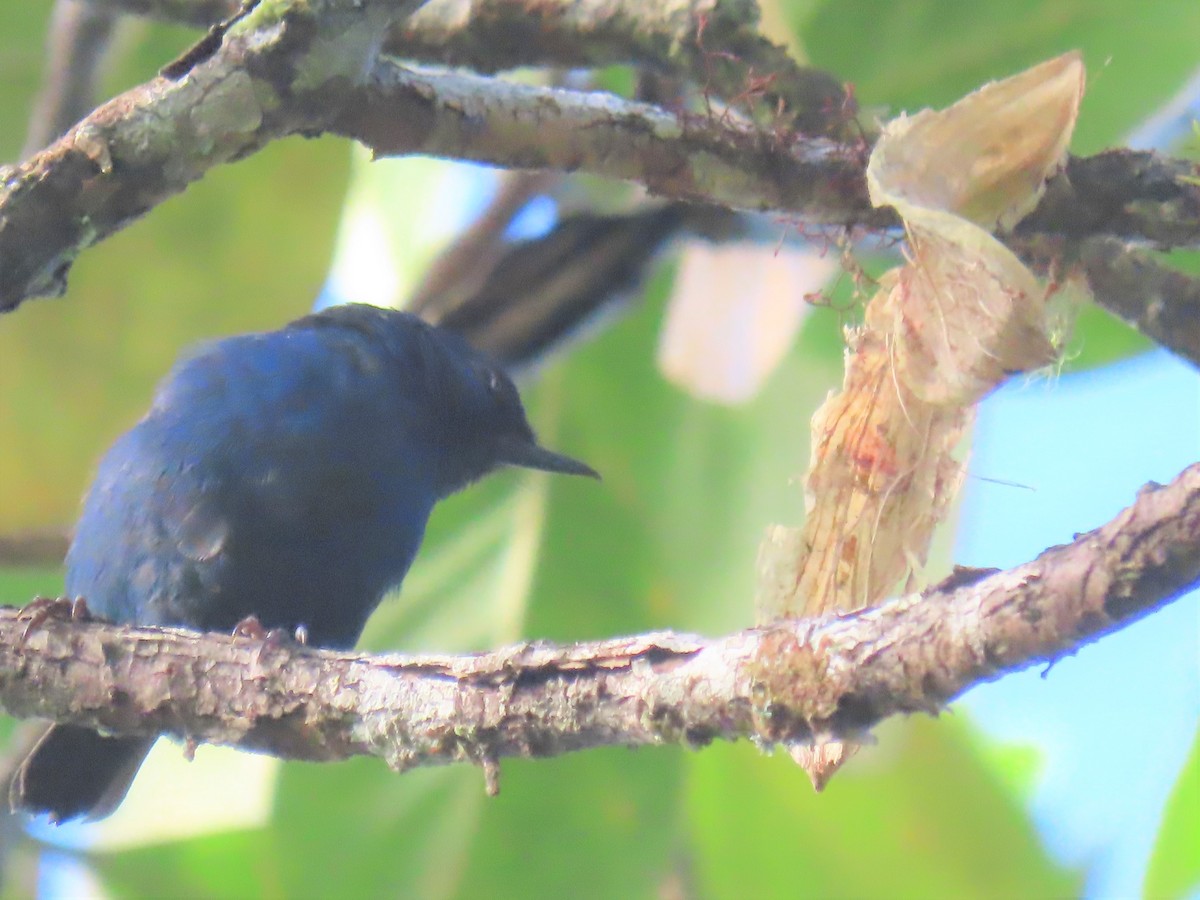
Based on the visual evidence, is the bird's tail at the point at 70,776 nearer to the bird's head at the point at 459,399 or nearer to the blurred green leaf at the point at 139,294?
the blurred green leaf at the point at 139,294

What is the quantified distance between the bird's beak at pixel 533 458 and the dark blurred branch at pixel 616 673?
2.02 meters

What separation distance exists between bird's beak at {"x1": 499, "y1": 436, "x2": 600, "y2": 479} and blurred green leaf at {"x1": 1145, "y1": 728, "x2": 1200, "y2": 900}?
6.32ft

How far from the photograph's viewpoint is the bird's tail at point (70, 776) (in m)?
3.82

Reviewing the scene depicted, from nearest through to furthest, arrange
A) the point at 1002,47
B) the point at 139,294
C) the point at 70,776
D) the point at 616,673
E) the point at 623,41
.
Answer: the point at 616,673 < the point at 623,41 < the point at 70,776 < the point at 1002,47 < the point at 139,294

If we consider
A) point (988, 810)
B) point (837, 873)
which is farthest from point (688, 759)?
point (988, 810)

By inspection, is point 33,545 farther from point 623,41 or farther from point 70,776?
point 623,41

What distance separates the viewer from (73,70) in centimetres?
386

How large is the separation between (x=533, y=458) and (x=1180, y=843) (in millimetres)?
2127

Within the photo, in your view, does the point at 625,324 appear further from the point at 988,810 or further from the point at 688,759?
the point at 988,810

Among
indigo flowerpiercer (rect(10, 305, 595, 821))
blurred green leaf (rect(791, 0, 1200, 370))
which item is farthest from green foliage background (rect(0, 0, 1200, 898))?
indigo flowerpiercer (rect(10, 305, 595, 821))

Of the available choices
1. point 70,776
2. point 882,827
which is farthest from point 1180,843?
point 70,776

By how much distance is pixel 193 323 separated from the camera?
4.73 metres

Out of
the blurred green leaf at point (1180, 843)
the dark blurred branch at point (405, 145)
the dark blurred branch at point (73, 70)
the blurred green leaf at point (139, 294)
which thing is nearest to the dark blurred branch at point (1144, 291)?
the dark blurred branch at point (405, 145)

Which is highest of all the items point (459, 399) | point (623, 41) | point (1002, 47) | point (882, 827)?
point (623, 41)
